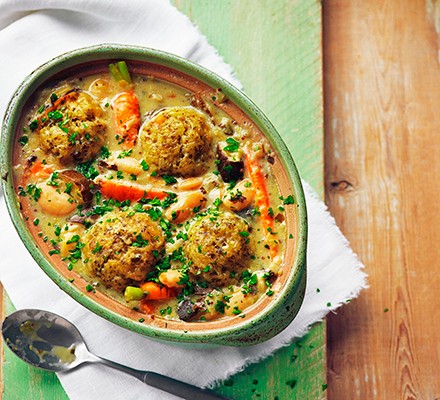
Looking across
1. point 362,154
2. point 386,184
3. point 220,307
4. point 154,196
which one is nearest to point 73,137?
point 154,196

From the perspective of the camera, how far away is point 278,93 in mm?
4062

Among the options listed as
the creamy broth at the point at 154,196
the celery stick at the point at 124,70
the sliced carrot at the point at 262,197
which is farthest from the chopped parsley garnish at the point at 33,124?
the sliced carrot at the point at 262,197

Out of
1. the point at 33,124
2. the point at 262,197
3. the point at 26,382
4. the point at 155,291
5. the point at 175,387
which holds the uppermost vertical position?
the point at 33,124

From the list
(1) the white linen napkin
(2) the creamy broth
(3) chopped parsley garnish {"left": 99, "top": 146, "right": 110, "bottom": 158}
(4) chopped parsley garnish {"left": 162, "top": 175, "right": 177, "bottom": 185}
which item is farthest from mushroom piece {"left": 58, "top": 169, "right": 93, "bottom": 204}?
(1) the white linen napkin

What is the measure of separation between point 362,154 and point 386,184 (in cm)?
22

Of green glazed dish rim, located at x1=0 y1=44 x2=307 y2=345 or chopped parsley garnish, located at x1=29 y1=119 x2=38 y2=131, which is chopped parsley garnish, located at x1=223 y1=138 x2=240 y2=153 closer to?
green glazed dish rim, located at x1=0 y1=44 x2=307 y2=345

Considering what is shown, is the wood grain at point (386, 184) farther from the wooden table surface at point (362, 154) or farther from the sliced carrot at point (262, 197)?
the sliced carrot at point (262, 197)

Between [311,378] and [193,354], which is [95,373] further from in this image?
[311,378]

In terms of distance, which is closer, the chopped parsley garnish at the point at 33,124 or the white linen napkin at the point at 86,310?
the chopped parsley garnish at the point at 33,124

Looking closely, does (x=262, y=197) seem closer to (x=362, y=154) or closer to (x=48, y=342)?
(x=362, y=154)

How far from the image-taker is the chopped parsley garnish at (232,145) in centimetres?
340

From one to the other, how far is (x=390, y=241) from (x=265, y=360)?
1015 millimetres

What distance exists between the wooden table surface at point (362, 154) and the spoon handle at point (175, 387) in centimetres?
18

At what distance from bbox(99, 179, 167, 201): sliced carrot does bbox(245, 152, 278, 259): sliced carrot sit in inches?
16.6
